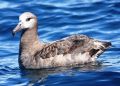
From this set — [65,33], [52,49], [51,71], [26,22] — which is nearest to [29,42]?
[26,22]

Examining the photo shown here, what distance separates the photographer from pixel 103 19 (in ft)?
70.8

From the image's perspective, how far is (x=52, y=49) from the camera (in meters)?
15.8

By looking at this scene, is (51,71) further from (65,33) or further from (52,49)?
(65,33)

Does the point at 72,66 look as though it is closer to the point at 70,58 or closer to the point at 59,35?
the point at 70,58

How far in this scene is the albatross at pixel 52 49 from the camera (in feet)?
51.7

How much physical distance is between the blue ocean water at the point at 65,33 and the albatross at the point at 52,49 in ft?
0.76

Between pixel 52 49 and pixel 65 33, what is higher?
pixel 65 33

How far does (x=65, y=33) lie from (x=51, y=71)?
4608 mm

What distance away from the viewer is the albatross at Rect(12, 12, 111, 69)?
1575cm

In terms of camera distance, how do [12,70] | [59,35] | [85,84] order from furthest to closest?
1. [59,35]
2. [12,70]
3. [85,84]

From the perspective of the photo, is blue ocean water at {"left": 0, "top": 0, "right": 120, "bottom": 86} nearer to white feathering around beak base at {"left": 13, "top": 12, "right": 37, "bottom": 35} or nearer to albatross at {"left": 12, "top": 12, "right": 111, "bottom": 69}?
albatross at {"left": 12, "top": 12, "right": 111, "bottom": 69}

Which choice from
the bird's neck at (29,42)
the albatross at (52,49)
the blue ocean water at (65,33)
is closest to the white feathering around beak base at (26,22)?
the albatross at (52,49)

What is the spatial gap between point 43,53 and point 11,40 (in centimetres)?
398

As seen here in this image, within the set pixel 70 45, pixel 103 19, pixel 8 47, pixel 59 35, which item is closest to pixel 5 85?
pixel 70 45
